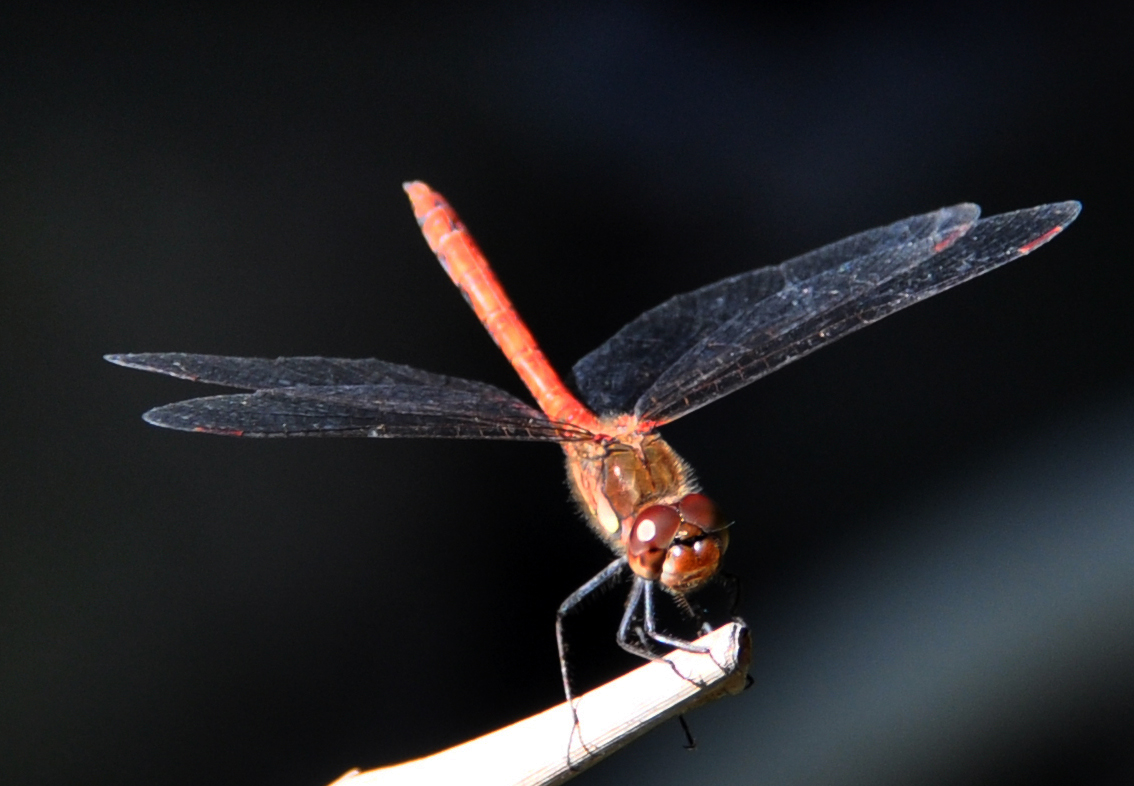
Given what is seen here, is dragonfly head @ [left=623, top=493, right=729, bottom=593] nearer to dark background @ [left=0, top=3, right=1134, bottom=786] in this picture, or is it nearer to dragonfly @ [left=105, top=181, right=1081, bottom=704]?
dragonfly @ [left=105, top=181, right=1081, bottom=704]

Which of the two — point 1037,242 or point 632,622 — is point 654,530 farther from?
point 1037,242

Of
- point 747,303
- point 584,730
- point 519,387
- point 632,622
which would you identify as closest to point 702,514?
point 632,622

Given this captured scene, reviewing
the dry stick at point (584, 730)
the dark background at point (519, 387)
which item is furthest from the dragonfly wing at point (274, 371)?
the dry stick at point (584, 730)

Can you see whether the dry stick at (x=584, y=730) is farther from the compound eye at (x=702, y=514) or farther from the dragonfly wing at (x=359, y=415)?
the dragonfly wing at (x=359, y=415)

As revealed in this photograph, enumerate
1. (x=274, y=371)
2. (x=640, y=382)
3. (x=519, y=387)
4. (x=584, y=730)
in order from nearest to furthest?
(x=584, y=730) < (x=274, y=371) < (x=640, y=382) < (x=519, y=387)

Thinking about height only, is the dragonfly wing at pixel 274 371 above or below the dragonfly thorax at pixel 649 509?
above

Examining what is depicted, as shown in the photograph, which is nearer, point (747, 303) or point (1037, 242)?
point (1037, 242)

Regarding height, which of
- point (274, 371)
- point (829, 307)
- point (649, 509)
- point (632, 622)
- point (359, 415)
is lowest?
point (632, 622)
